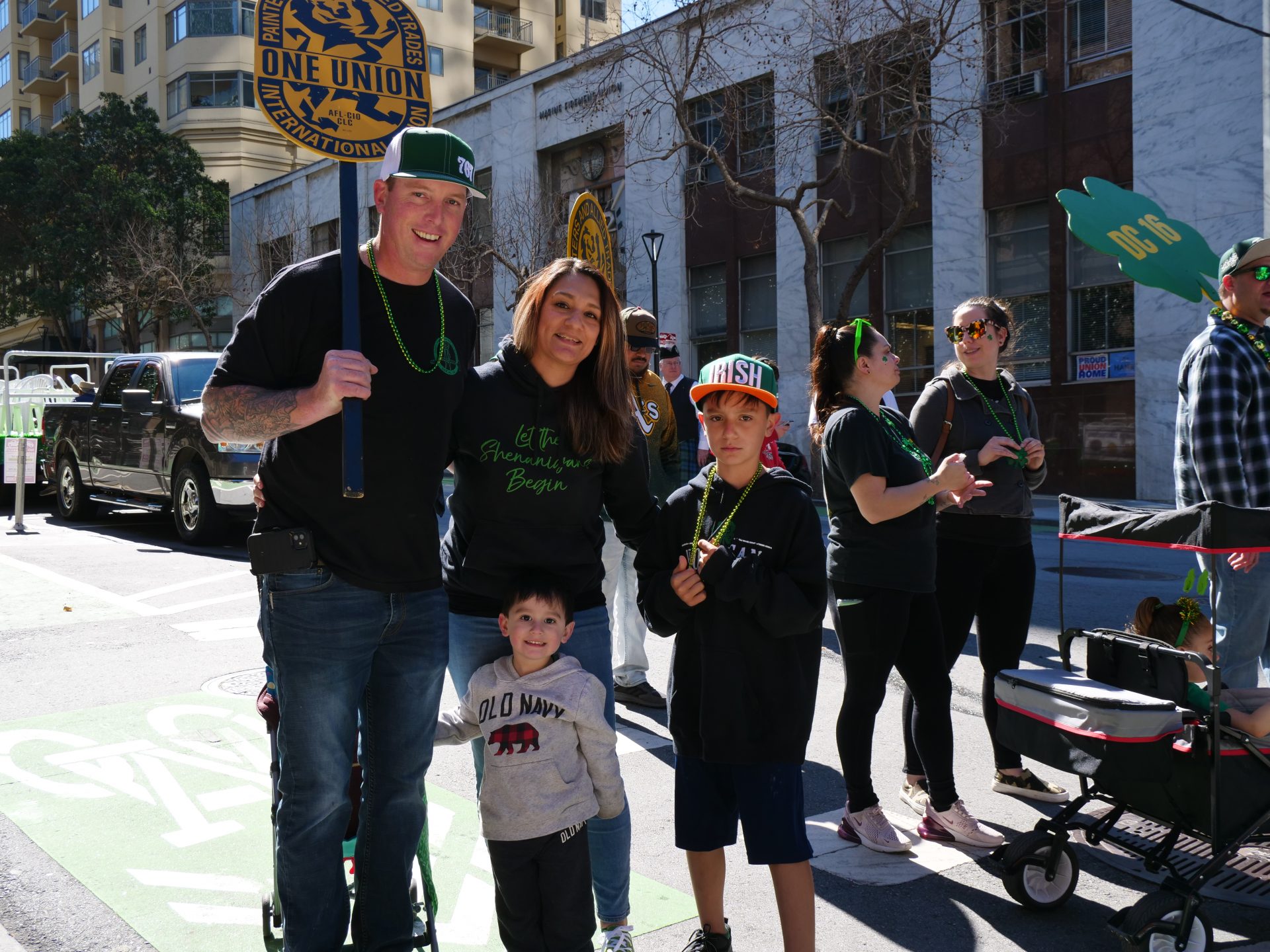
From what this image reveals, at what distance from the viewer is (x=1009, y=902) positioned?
3.73 m

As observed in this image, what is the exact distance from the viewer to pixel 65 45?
60.8 metres

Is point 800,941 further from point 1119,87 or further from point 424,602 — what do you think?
point 1119,87

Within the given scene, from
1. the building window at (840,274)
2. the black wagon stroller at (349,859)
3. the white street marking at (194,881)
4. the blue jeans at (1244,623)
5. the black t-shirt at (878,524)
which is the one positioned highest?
the building window at (840,274)

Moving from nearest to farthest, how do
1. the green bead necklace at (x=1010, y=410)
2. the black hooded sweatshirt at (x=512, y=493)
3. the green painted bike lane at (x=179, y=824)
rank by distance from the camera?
the black hooded sweatshirt at (x=512, y=493) < the green painted bike lane at (x=179, y=824) < the green bead necklace at (x=1010, y=410)

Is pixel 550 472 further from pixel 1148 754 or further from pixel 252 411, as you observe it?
pixel 1148 754

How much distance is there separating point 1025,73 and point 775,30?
16.5 ft

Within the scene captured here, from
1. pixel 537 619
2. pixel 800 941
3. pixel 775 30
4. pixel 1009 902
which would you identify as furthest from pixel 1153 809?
pixel 775 30

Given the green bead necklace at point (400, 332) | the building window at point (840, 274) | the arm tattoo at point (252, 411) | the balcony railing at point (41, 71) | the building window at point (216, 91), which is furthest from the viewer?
the balcony railing at point (41, 71)

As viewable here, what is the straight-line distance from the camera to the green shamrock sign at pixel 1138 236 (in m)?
3.94

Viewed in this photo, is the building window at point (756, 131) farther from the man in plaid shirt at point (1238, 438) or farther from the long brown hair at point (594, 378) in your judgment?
the long brown hair at point (594, 378)

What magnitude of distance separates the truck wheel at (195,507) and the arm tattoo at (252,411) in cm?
1009

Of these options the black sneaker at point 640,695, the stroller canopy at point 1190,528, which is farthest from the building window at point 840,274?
the stroller canopy at point 1190,528

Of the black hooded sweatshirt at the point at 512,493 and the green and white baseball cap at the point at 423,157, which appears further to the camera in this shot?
the black hooded sweatshirt at the point at 512,493

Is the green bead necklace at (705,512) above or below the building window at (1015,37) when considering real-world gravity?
below
